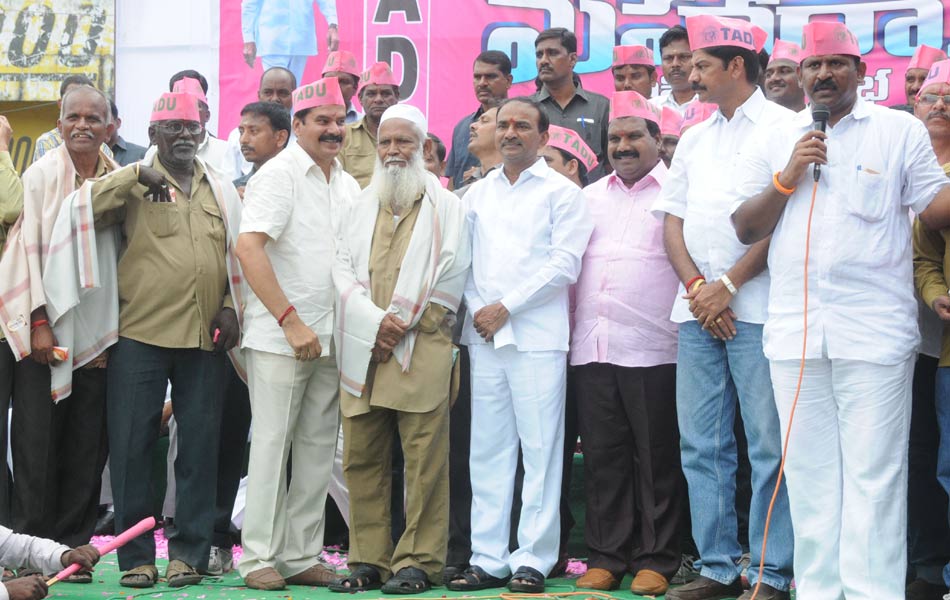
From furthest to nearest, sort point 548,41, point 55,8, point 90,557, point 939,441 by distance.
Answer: point 55,8 → point 548,41 → point 939,441 → point 90,557

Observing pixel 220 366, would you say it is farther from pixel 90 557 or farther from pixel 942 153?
pixel 942 153

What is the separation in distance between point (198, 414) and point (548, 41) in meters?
3.45

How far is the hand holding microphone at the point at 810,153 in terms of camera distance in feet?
16.2

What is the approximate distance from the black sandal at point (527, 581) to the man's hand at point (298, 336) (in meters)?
1.41

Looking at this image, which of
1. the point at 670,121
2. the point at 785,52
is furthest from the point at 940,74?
the point at 670,121

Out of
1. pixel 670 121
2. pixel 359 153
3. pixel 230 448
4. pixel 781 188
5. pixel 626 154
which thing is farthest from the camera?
pixel 359 153

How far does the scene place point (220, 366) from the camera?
255 inches

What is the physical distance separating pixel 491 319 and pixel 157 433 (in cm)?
169

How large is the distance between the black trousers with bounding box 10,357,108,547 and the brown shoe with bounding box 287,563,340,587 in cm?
104

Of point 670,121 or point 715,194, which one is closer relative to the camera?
point 715,194

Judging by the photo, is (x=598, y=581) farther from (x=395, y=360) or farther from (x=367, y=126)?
(x=367, y=126)

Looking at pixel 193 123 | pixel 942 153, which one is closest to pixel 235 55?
pixel 193 123

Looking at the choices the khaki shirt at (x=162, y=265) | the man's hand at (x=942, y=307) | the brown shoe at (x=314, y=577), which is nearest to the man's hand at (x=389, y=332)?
the khaki shirt at (x=162, y=265)

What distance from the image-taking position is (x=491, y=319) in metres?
6.20
